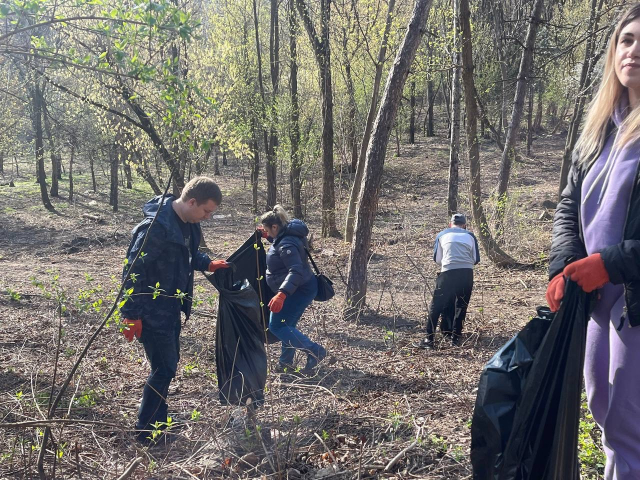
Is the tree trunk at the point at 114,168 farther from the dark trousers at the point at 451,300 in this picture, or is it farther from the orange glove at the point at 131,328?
the orange glove at the point at 131,328

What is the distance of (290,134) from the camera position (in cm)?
1677

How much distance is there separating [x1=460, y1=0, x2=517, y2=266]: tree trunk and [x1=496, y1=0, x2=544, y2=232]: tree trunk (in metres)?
0.53

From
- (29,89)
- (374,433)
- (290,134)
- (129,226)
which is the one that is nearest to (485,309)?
(374,433)

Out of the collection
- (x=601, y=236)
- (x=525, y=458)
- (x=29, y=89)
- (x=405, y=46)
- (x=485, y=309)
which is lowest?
(x=485, y=309)

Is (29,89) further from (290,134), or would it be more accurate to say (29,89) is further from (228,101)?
(290,134)

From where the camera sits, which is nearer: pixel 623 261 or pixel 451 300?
pixel 623 261

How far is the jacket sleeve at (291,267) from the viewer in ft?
15.6

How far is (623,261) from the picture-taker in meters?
1.76

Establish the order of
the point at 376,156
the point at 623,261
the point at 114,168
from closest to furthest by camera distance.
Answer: the point at 623,261
the point at 376,156
the point at 114,168

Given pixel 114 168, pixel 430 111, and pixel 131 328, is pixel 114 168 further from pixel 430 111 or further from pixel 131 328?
pixel 430 111

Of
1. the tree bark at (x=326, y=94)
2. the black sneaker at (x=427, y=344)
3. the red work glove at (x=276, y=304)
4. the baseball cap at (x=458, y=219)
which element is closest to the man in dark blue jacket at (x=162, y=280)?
the red work glove at (x=276, y=304)

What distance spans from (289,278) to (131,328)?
1585 mm

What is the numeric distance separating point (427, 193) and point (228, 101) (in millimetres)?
8908

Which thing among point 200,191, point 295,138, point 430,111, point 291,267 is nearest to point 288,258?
point 291,267
